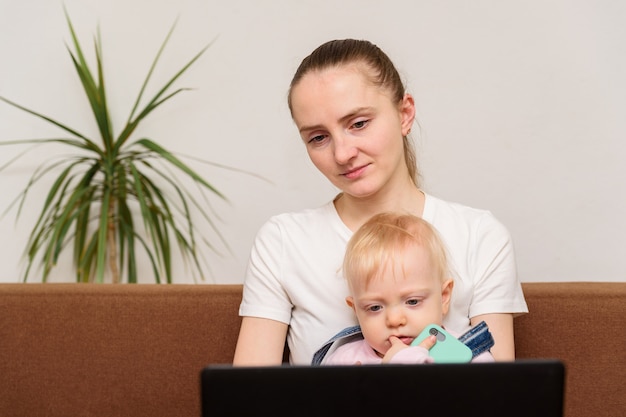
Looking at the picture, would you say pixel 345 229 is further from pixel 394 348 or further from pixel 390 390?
pixel 390 390

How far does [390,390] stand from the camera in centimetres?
85

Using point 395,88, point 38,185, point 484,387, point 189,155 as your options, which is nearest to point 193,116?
point 189,155

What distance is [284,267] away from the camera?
65.2 inches

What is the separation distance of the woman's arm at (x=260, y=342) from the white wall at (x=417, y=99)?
1.11 metres

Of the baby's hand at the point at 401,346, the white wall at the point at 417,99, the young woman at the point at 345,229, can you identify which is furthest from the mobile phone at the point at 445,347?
the white wall at the point at 417,99

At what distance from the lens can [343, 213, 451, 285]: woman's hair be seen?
139cm

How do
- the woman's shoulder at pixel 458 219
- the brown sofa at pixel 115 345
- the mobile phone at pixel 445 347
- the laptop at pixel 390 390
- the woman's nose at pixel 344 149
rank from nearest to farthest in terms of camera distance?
the laptop at pixel 390 390 < the mobile phone at pixel 445 347 < the woman's nose at pixel 344 149 < the woman's shoulder at pixel 458 219 < the brown sofa at pixel 115 345

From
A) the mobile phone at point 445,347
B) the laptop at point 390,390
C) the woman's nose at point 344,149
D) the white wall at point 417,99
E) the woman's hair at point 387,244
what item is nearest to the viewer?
the laptop at point 390,390

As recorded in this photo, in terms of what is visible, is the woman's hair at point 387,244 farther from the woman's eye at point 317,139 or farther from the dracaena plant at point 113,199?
the dracaena plant at point 113,199

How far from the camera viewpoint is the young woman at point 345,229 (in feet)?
5.06

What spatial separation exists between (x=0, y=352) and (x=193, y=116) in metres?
1.23

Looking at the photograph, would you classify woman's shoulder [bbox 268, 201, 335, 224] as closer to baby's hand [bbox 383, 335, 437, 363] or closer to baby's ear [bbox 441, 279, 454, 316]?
baby's ear [bbox 441, 279, 454, 316]

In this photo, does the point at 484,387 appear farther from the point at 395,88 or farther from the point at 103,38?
the point at 103,38

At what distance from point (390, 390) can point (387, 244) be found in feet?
1.86
